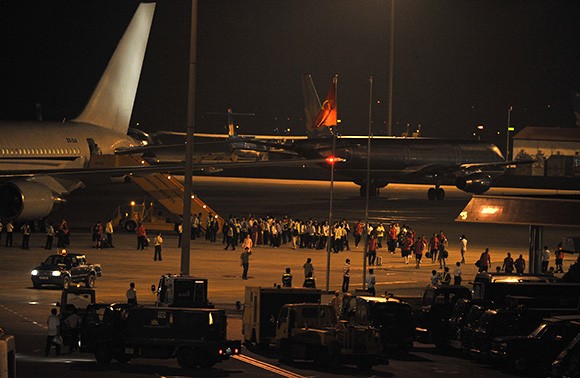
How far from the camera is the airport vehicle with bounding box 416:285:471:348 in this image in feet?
97.9

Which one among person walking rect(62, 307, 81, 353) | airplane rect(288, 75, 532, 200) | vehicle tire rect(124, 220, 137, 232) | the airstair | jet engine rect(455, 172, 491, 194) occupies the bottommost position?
person walking rect(62, 307, 81, 353)

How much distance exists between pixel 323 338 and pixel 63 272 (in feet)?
48.8


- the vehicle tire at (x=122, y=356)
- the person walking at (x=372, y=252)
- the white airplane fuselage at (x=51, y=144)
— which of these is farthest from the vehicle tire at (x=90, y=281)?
the white airplane fuselage at (x=51, y=144)

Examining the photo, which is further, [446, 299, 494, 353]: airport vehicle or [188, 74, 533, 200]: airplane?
[188, 74, 533, 200]: airplane

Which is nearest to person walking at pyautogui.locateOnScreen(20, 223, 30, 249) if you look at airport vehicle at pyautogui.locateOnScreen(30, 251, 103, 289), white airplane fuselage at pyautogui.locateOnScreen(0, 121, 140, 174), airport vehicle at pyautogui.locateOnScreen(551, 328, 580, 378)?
white airplane fuselage at pyautogui.locateOnScreen(0, 121, 140, 174)

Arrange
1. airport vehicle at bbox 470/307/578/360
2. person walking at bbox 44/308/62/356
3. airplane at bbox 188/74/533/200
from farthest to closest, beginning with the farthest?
1. airplane at bbox 188/74/533/200
2. airport vehicle at bbox 470/307/578/360
3. person walking at bbox 44/308/62/356

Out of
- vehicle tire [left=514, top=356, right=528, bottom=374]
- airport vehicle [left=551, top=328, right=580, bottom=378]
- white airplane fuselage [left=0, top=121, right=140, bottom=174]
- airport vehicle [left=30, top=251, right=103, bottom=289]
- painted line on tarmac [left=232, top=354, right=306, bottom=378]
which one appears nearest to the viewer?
airport vehicle [left=551, top=328, right=580, bottom=378]

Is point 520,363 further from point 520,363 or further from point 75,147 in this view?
point 75,147

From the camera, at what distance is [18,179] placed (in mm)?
53125

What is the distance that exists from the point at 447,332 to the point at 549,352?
14.9 feet

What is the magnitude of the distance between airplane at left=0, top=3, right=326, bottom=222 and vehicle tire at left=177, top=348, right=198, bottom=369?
23585 mm

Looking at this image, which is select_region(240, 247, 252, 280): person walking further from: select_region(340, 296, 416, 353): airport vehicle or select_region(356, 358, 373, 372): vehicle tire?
select_region(356, 358, 373, 372): vehicle tire

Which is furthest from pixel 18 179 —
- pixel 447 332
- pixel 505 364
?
pixel 505 364

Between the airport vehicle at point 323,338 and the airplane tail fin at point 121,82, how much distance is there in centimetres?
4220
